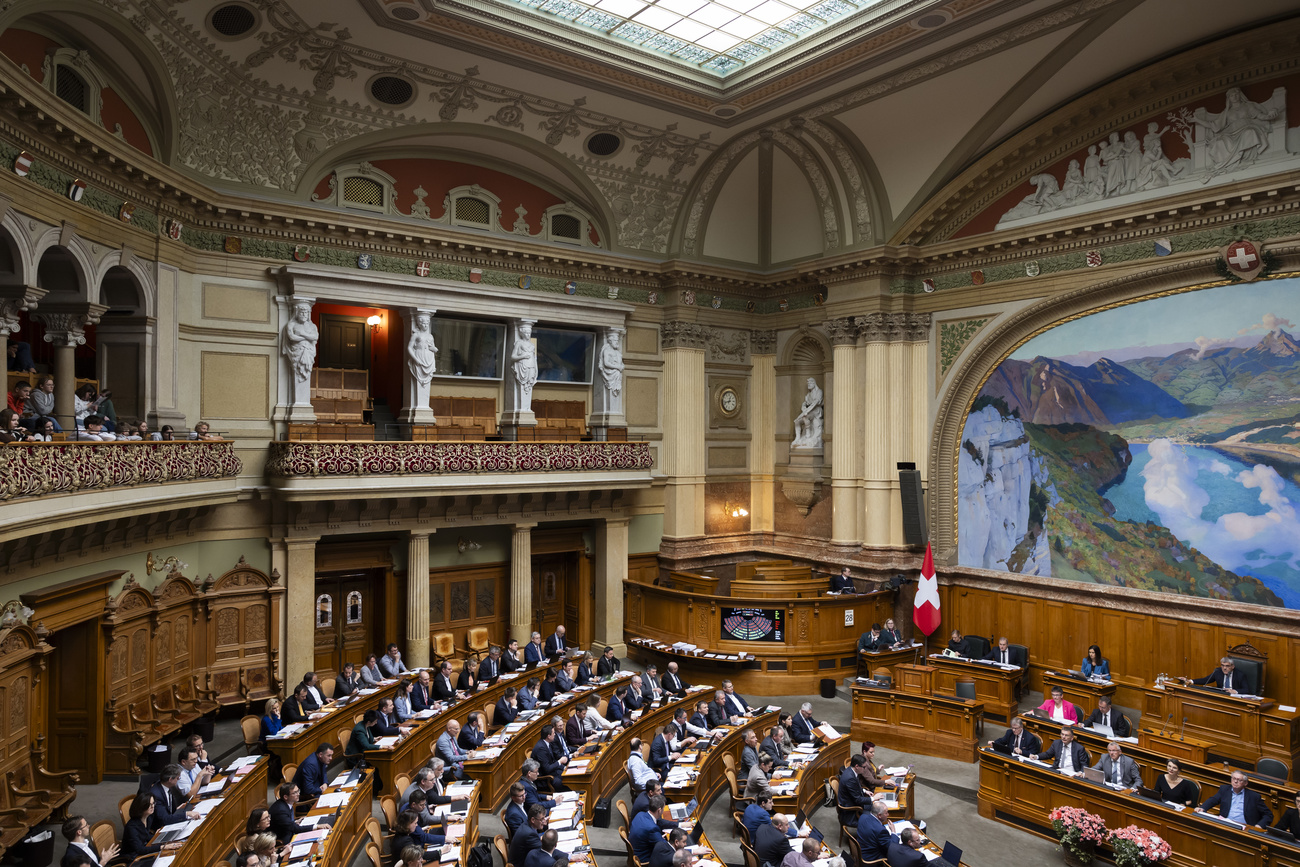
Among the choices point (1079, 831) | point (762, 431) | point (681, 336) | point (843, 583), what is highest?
point (681, 336)

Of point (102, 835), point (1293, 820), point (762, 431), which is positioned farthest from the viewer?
point (762, 431)

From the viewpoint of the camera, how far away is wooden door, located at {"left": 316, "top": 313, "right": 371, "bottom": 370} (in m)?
17.5

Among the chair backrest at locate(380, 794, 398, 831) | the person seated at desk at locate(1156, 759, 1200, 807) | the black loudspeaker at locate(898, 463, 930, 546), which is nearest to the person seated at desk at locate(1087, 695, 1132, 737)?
the person seated at desk at locate(1156, 759, 1200, 807)

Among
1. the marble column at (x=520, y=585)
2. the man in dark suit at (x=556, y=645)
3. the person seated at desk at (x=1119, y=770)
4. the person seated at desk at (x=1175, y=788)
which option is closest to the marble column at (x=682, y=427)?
the marble column at (x=520, y=585)

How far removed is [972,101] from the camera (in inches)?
633

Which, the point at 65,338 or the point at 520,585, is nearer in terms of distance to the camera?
the point at 65,338

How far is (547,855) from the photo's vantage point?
8.00 m

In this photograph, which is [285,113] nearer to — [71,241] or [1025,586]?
[71,241]

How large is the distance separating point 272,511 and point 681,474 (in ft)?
29.5

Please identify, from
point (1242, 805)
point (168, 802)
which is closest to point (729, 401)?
point (1242, 805)

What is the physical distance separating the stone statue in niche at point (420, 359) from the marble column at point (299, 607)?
3409 mm

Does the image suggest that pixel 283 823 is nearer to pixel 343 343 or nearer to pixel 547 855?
pixel 547 855

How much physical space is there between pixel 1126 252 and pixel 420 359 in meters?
13.2

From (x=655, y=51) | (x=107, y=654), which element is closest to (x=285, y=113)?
(x=655, y=51)
